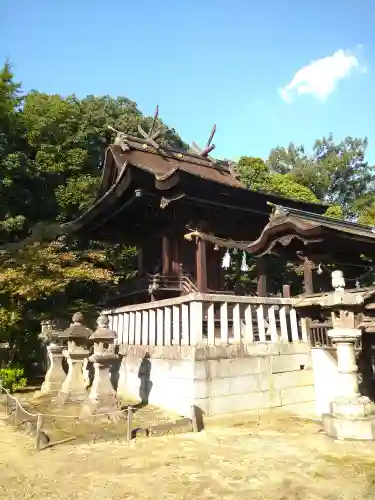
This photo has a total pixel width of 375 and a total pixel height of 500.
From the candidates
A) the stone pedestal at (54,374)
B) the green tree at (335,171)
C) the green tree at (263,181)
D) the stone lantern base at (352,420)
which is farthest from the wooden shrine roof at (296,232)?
the green tree at (335,171)

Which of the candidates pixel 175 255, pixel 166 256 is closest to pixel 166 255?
pixel 166 256

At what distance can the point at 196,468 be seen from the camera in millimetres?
4836

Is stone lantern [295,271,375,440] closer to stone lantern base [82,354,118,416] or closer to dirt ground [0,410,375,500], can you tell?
dirt ground [0,410,375,500]

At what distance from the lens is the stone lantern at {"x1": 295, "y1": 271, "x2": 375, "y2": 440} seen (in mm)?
5996

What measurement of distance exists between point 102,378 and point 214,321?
2621 millimetres

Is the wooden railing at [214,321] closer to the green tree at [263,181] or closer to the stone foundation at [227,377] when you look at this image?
the stone foundation at [227,377]

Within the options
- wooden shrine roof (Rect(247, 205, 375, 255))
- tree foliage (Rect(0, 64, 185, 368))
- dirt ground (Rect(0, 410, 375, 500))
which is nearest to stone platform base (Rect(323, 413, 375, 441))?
dirt ground (Rect(0, 410, 375, 500))

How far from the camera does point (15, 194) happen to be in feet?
55.7

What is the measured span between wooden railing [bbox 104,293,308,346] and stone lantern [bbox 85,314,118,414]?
1278 millimetres

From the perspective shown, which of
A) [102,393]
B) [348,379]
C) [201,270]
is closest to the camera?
[348,379]

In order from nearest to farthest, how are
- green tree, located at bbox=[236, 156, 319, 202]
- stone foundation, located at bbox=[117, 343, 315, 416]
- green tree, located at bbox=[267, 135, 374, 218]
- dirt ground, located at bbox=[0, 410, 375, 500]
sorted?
dirt ground, located at bbox=[0, 410, 375, 500]
stone foundation, located at bbox=[117, 343, 315, 416]
green tree, located at bbox=[236, 156, 319, 202]
green tree, located at bbox=[267, 135, 374, 218]

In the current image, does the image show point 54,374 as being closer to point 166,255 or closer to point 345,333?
point 166,255

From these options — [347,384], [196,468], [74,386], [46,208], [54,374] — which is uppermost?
[46,208]

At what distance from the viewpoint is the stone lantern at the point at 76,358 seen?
904 centimetres
